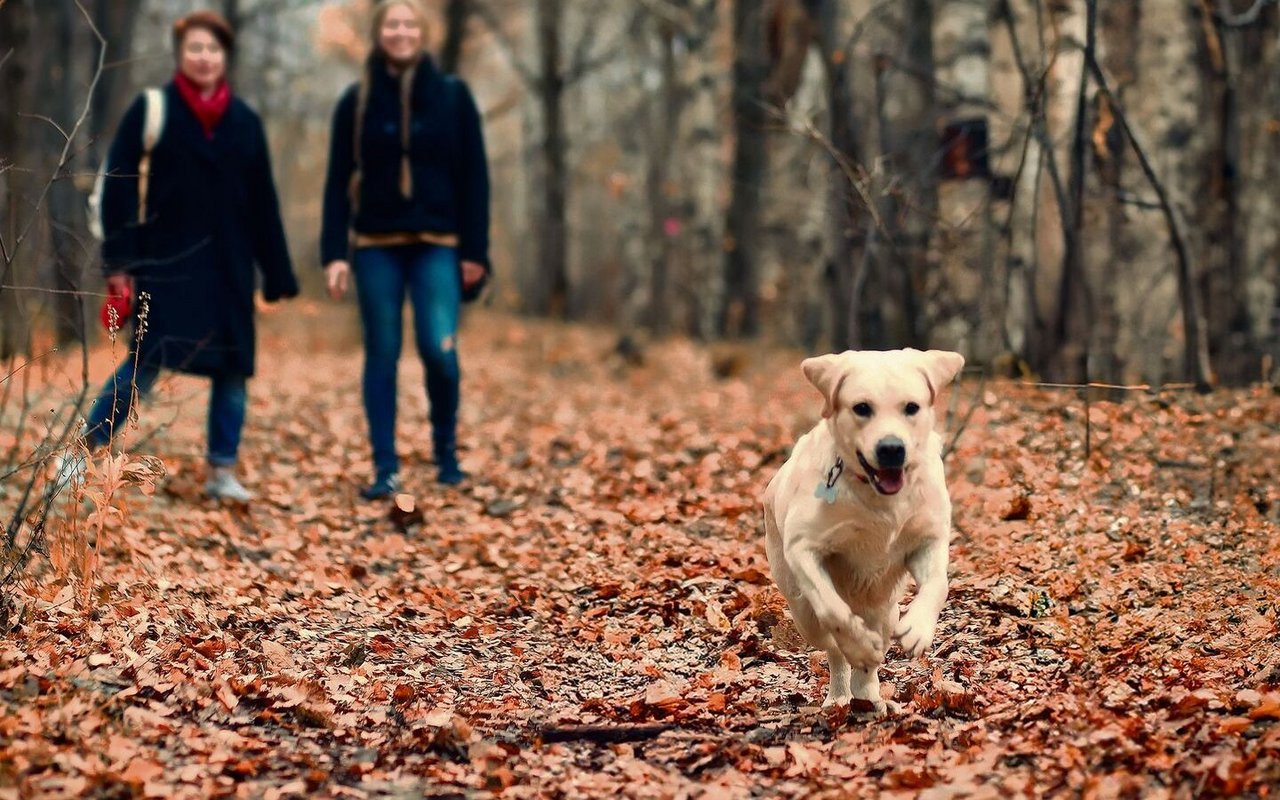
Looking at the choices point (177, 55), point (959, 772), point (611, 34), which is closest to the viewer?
point (959, 772)

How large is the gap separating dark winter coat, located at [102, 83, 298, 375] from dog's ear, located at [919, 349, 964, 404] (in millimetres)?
4120

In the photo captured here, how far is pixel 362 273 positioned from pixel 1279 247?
7542 millimetres

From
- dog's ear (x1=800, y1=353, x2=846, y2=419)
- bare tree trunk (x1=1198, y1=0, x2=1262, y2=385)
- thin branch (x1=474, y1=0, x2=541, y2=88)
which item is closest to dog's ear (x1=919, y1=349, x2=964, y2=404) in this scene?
dog's ear (x1=800, y1=353, x2=846, y2=419)

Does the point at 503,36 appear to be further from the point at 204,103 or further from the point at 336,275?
the point at 204,103

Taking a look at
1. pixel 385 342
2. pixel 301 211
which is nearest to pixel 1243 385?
pixel 385 342

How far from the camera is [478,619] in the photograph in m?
5.62

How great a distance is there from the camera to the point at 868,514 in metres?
4.05

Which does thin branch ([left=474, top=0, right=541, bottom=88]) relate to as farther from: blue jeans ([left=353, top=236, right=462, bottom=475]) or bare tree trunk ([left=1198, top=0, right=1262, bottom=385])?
blue jeans ([left=353, top=236, right=462, bottom=475])

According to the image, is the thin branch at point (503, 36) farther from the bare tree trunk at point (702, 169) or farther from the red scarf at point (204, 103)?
the red scarf at point (204, 103)

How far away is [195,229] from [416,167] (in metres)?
1.21

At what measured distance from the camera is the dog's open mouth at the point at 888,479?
3906 mm

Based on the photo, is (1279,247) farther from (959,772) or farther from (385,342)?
(959,772)

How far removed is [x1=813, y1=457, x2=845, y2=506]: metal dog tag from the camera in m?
4.07

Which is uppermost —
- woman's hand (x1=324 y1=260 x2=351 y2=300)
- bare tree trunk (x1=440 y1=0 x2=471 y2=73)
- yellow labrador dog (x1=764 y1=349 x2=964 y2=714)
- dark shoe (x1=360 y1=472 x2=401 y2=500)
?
bare tree trunk (x1=440 y1=0 x2=471 y2=73)
